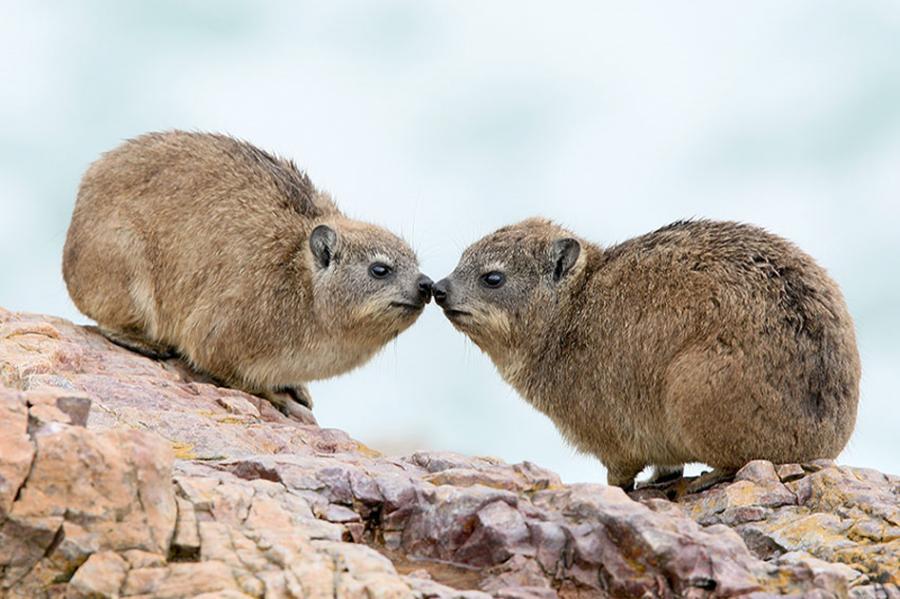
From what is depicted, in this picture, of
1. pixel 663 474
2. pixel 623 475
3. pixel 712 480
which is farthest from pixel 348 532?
pixel 663 474

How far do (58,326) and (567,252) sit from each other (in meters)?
5.21

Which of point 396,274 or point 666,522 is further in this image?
point 396,274

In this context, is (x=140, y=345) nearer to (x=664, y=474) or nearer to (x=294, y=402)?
(x=294, y=402)

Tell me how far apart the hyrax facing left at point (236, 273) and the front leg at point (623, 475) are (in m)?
2.82

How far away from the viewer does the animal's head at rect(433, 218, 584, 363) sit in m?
11.7

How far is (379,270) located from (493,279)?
148 cm

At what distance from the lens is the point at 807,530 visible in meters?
8.60

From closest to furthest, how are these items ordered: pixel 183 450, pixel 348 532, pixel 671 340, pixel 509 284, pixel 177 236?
pixel 348 532 < pixel 183 450 < pixel 671 340 < pixel 509 284 < pixel 177 236

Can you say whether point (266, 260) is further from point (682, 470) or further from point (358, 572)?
point (358, 572)

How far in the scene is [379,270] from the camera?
12.8 meters

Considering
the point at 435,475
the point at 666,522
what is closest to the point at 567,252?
the point at 435,475

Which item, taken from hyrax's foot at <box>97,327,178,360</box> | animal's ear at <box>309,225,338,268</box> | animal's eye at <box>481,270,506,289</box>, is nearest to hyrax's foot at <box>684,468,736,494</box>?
animal's eye at <box>481,270,506,289</box>

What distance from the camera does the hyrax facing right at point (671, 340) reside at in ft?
33.0

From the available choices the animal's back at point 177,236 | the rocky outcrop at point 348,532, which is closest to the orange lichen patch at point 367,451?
the rocky outcrop at point 348,532
